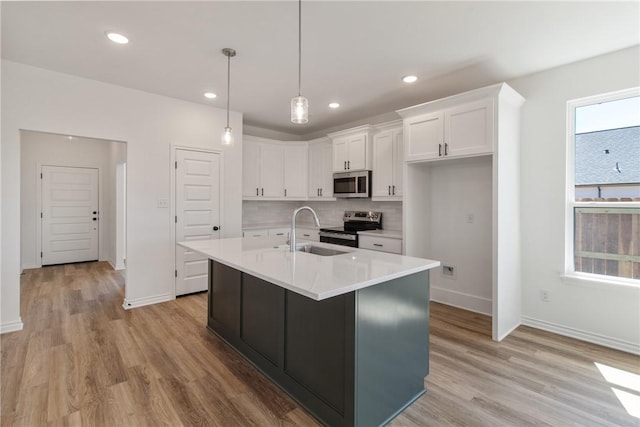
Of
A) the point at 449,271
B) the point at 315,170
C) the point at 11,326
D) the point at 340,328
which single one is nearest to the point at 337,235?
the point at 315,170

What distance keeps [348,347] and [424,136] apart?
8.74ft

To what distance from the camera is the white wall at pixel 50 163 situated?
18.9ft

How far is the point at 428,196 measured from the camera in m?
4.06

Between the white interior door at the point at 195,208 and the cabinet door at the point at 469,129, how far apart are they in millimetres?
3149

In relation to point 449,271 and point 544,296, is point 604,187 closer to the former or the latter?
point 544,296

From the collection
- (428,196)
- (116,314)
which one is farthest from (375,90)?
(116,314)

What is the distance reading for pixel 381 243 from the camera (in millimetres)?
4047

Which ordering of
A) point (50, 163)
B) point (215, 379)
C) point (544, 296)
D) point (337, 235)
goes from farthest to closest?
point (50, 163), point (337, 235), point (544, 296), point (215, 379)

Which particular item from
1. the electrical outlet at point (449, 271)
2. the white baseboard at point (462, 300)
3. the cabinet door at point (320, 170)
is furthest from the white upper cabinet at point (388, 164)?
the white baseboard at point (462, 300)

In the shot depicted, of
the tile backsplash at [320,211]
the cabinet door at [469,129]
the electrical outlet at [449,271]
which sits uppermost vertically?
the cabinet door at [469,129]

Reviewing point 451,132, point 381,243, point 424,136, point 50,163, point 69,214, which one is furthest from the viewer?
point 69,214

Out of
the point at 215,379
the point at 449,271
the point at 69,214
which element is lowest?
the point at 215,379

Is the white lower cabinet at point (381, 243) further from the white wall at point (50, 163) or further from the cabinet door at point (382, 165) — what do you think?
the white wall at point (50, 163)

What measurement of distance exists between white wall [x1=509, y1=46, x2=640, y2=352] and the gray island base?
1.84 meters
